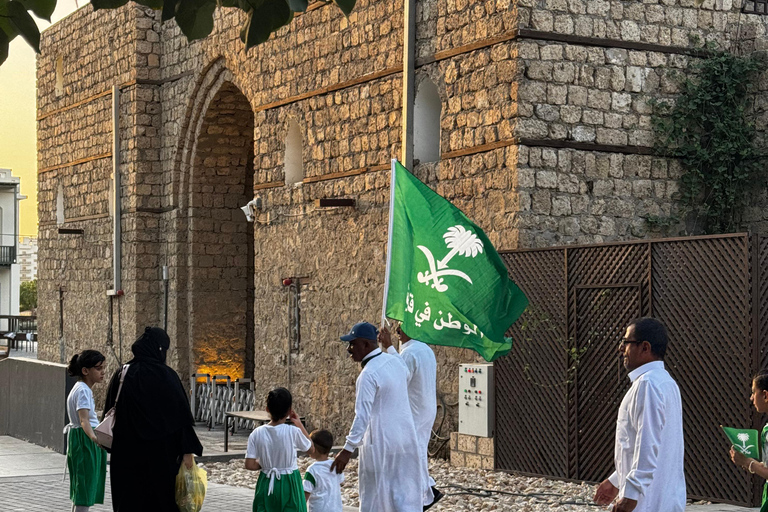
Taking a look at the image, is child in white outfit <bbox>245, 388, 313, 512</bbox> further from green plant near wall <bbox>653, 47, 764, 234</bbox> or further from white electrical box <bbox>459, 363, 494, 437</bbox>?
green plant near wall <bbox>653, 47, 764, 234</bbox>

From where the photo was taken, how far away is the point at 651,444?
4.92m

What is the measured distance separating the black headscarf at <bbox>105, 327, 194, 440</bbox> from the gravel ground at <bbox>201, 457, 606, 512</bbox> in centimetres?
352

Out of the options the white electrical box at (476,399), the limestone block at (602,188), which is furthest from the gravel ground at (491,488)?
the limestone block at (602,188)

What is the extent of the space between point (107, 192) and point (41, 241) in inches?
139

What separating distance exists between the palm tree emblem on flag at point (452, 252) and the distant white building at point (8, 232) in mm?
60069

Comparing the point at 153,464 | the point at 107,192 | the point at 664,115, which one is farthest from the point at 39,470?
the point at 107,192

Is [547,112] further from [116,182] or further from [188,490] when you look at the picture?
[116,182]

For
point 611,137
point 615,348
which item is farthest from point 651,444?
point 611,137

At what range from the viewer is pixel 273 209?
53.2 feet

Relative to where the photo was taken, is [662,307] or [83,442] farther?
[662,307]

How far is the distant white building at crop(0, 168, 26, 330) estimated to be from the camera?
6556cm

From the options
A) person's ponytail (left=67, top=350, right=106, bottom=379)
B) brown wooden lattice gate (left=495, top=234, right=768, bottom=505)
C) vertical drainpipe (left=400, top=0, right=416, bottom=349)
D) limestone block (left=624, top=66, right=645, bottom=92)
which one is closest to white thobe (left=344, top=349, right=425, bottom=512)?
person's ponytail (left=67, top=350, right=106, bottom=379)

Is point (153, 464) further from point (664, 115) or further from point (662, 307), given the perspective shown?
point (664, 115)

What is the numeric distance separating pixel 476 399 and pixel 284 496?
5585mm
